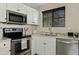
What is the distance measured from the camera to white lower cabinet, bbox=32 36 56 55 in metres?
2.73

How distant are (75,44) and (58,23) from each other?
1311mm

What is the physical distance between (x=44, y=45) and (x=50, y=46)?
0.67 ft

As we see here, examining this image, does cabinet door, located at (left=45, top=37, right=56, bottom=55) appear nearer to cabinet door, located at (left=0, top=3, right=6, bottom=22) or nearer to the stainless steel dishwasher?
the stainless steel dishwasher

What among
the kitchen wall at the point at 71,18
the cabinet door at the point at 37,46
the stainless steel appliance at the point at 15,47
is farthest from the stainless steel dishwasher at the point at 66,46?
the stainless steel appliance at the point at 15,47

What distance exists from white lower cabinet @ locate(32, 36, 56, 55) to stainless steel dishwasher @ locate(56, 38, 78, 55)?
0.46 feet

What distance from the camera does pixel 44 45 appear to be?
2.90 meters

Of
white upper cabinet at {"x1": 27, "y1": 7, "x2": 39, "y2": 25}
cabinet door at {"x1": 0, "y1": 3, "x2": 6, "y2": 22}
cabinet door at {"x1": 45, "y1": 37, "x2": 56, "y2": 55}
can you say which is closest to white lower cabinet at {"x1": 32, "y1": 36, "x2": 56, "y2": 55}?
cabinet door at {"x1": 45, "y1": 37, "x2": 56, "y2": 55}

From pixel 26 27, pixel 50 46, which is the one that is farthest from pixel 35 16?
pixel 50 46

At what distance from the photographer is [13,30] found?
304cm

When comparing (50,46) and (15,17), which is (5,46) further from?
(50,46)

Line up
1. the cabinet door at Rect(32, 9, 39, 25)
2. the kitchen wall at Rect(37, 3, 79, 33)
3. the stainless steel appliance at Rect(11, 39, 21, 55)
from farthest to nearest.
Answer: the cabinet door at Rect(32, 9, 39, 25) → the kitchen wall at Rect(37, 3, 79, 33) → the stainless steel appliance at Rect(11, 39, 21, 55)

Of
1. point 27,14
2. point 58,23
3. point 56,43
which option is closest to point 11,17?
point 27,14

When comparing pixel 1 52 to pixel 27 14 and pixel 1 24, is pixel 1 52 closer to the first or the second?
pixel 1 24

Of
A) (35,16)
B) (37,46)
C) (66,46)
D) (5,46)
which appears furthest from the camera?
(35,16)
